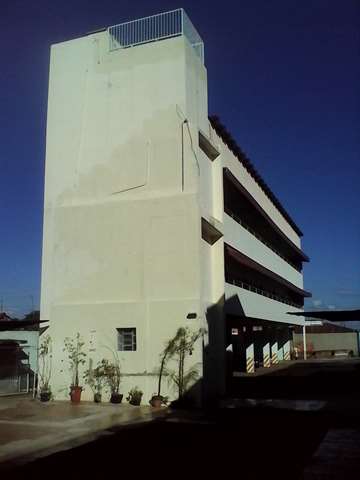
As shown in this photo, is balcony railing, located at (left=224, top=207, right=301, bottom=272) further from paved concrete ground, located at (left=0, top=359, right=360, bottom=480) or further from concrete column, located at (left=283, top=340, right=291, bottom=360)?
paved concrete ground, located at (left=0, top=359, right=360, bottom=480)

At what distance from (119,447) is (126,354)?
8597mm

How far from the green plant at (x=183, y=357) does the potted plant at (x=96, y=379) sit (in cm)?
282

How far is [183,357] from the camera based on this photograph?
2048 centimetres

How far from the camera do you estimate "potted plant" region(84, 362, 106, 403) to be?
21297mm

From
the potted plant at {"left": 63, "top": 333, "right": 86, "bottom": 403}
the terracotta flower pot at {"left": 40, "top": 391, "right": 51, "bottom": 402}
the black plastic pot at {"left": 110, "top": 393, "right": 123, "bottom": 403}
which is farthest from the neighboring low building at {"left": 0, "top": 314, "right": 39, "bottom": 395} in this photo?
the black plastic pot at {"left": 110, "top": 393, "right": 123, "bottom": 403}

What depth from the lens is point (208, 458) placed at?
37.9 ft

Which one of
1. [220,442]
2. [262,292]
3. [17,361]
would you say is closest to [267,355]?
[262,292]

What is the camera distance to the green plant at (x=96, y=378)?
842 inches

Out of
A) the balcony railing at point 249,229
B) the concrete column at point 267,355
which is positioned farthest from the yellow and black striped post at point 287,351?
the concrete column at point 267,355

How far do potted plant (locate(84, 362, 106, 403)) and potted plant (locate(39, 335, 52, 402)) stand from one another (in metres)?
1.73

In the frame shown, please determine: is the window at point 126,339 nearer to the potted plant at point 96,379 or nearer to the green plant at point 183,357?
the potted plant at point 96,379

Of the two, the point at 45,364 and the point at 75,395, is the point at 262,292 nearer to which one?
the point at 45,364

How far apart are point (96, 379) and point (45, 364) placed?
2.49m

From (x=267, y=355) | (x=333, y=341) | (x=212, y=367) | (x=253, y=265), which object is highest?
(x=253, y=265)
